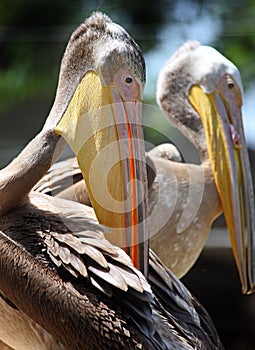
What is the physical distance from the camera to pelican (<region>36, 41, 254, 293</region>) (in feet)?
9.51

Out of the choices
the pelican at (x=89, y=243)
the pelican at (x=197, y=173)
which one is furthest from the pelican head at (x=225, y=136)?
the pelican at (x=89, y=243)

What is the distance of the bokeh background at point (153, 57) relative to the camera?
4922 mm

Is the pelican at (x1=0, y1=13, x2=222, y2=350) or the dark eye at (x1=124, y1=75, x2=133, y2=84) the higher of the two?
the dark eye at (x1=124, y1=75, x2=133, y2=84)

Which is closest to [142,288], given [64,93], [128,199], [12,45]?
[128,199]

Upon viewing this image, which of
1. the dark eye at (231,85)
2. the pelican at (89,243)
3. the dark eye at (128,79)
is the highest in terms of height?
the dark eye at (231,85)

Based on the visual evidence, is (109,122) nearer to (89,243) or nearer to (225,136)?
(89,243)

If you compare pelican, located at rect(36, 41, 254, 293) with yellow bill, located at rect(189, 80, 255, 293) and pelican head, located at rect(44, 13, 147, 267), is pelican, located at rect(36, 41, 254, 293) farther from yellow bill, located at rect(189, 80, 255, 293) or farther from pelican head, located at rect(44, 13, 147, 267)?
pelican head, located at rect(44, 13, 147, 267)

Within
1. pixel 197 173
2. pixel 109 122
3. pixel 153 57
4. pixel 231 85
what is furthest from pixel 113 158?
pixel 153 57

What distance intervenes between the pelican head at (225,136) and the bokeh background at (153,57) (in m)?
1.22

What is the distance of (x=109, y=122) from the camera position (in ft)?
7.23

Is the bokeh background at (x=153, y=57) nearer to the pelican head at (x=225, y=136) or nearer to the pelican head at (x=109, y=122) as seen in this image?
the pelican head at (x=225, y=136)

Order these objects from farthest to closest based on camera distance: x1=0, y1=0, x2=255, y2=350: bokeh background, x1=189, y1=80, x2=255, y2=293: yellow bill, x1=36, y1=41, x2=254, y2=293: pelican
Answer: x1=0, y1=0, x2=255, y2=350: bokeh background < x1=189, y1=80, x2=255, y2=293: yellow bill < x1=36, y1=41, x2=254, y2=293: pelican

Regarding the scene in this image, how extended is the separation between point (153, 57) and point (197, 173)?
213 centimetres

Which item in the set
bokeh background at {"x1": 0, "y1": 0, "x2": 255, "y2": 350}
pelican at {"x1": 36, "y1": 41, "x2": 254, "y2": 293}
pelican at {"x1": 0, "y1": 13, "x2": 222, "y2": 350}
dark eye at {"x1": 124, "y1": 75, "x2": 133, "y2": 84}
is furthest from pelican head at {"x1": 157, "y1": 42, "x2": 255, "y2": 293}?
bokeh background at {"x1": 0, "y1": 0, "x2": 255, "y2": 350}
